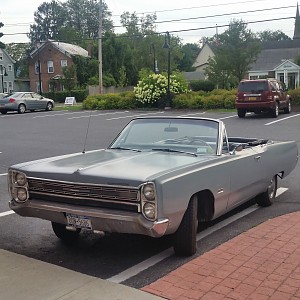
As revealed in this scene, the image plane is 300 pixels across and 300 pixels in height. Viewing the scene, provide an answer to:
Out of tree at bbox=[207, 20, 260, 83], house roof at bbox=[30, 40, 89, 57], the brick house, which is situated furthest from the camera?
the brick house

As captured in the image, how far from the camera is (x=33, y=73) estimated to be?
236 feet

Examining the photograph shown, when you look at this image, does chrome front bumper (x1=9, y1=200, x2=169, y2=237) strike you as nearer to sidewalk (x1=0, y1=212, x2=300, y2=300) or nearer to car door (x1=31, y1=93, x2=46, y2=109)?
sidewalk (x1=0, y1=212, x2=300, y2=300)

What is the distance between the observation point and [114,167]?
4910 millimetres

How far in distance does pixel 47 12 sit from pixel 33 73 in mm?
39376

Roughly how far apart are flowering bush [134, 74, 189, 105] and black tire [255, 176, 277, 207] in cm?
2627

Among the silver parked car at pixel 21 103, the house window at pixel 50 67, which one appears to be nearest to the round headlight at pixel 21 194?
the silver parked car at pixel 21 103

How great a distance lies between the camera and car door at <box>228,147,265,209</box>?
19.0 feet

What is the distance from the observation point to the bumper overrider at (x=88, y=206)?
4.41 meters

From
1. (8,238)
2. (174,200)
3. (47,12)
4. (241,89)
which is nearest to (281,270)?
(174,200)

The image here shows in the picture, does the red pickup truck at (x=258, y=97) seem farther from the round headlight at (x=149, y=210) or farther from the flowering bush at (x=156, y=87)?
the round headlight at (x=149, y=210)

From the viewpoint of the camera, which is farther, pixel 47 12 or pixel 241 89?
pixel 47 12

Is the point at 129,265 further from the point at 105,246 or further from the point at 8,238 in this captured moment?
the point at 8,238

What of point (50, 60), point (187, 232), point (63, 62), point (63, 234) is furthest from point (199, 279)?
point (50, 60)

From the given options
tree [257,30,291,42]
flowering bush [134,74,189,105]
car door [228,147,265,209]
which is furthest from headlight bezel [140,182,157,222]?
tree [257,30,291,42]
